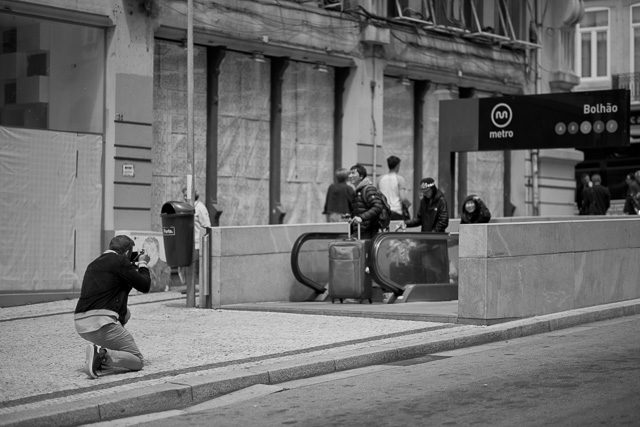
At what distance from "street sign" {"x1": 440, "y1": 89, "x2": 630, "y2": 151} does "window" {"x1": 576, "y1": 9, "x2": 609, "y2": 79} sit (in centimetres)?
2658

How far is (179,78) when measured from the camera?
20.4 m

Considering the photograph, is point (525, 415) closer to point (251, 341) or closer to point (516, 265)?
point (251, 341)

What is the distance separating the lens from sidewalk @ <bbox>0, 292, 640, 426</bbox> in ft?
31.1

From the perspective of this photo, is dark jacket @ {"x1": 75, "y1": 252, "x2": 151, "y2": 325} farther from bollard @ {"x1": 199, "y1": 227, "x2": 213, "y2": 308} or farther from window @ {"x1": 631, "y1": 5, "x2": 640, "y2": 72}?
window @ {"x1": 631, "y1": 5, "x2": 640, "y2": 72}

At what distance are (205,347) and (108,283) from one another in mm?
1660

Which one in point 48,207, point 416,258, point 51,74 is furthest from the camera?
point 51,74

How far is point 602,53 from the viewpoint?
146 ft

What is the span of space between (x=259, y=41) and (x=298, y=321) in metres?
8.42

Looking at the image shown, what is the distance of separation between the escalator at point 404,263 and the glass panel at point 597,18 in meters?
29.6

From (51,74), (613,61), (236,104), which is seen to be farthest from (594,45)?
(51,74)

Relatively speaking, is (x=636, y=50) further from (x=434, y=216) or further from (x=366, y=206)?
(x=366, y=206)

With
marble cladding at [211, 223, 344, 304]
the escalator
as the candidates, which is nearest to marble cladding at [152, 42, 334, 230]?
marble cladding at [211, 223, 344, 304]

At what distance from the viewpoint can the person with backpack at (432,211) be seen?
16.8 m

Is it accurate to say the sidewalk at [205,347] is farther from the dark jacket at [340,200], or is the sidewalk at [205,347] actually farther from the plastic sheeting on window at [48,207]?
the dark jacket at [340,200]
